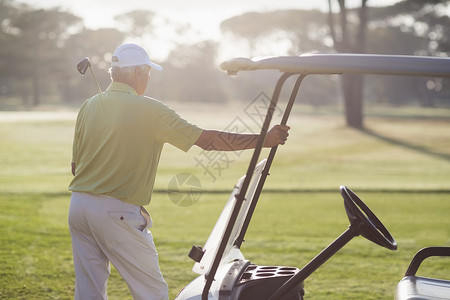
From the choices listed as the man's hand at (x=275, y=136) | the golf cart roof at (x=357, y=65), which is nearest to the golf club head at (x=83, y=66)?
the golf cart roof at (x=357, y=65)

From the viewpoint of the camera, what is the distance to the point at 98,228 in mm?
3229

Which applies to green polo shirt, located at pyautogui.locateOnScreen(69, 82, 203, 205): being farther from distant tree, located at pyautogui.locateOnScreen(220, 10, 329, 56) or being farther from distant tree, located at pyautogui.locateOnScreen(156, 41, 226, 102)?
distant tree, located at pyautogui.locateOnScreen(220, 10, 329, 56)

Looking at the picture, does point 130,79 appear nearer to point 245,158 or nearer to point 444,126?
point 245,158

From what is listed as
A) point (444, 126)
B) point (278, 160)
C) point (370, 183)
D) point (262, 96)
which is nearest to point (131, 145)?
point (262, 96)

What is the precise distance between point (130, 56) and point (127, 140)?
0.43 metres

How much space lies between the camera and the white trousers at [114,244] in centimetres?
321

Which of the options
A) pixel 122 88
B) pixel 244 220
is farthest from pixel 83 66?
pixel 244 220

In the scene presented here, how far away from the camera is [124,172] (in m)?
3.22

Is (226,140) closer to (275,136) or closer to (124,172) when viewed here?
(275,136)

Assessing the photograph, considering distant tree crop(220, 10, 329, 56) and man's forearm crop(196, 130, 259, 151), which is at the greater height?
distant tree crop(220, 10, 329, 56)

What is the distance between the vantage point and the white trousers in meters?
3.21

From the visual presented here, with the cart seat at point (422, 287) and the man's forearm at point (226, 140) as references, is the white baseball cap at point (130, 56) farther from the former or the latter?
the cart seat at point (422, 287)

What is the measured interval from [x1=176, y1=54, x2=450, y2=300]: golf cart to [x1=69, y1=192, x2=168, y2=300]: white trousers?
33 cm

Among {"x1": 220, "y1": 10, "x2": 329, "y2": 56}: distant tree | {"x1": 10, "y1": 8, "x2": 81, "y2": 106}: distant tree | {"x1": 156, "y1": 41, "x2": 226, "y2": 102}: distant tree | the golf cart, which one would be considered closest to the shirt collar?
the golf cart
